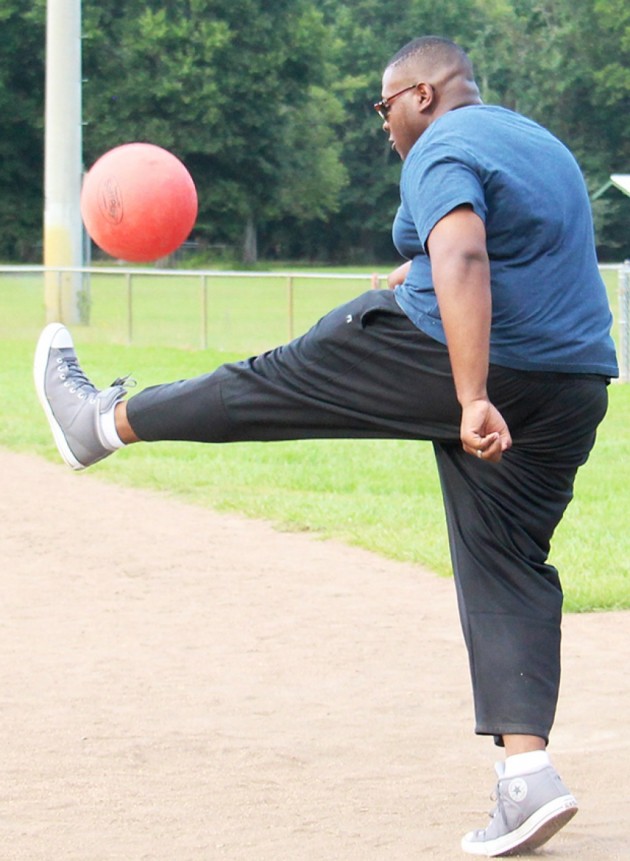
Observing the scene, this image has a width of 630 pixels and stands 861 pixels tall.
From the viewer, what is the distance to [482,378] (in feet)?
11.2

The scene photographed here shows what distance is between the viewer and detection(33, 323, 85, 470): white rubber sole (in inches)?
168

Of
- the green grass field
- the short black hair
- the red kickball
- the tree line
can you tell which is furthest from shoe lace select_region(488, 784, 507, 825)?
the tree line

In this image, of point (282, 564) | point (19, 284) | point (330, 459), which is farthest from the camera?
point (19, 284)

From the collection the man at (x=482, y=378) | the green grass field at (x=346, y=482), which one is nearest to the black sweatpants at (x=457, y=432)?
the man at (x=482, y=378)

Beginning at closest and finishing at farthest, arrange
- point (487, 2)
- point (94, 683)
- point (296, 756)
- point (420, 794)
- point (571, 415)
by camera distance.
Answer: point (571, 415), point (420, 794), point (296, 756), point (94, 683), point (487, 2)

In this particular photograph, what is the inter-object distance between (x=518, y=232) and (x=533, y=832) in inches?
59.1

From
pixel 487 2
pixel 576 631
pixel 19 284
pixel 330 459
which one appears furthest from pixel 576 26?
pixel 576 631

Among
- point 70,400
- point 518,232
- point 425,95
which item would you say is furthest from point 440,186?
point 70,400

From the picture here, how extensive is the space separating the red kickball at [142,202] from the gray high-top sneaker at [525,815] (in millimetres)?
6122

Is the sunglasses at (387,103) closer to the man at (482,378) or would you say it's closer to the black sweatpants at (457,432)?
the man at (482,378)

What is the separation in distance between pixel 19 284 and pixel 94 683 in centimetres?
2281

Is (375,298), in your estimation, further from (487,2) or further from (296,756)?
(487,2)

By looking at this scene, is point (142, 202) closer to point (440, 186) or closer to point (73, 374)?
point (73, 374)

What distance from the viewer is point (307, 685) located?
550 centimetres
